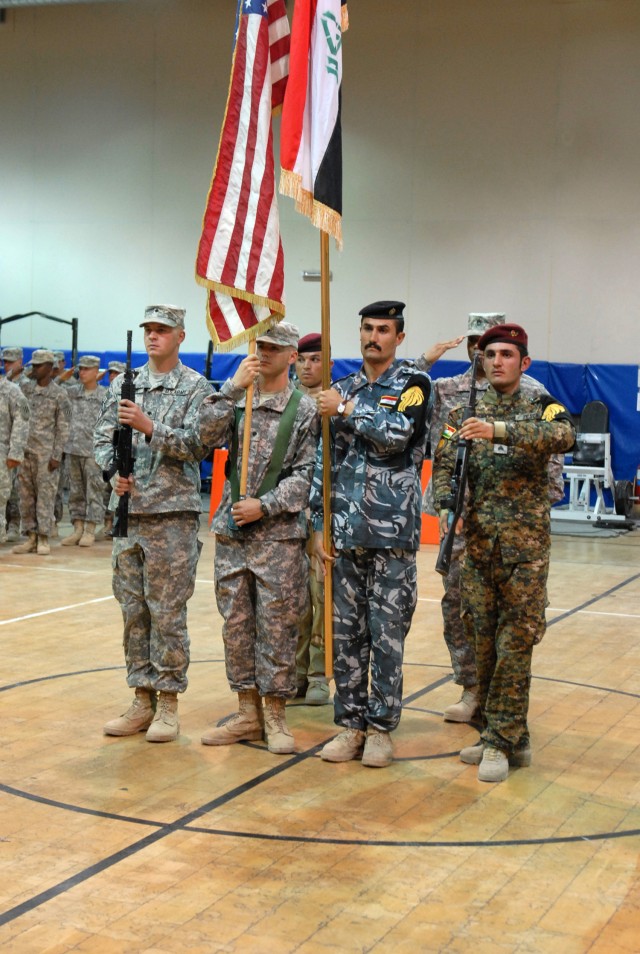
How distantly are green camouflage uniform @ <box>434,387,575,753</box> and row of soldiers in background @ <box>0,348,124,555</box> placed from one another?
7.33m

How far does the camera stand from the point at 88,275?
20828 mm

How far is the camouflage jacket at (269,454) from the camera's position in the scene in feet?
18.1

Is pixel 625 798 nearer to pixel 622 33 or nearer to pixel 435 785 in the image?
pixel 435 785

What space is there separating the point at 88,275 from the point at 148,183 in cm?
188

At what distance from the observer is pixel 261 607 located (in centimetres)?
550

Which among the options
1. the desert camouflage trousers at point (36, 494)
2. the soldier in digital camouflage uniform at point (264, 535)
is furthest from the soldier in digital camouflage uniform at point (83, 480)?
the soldier in digital camouflage uniform at point (264, 535)

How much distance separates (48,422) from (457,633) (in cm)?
756

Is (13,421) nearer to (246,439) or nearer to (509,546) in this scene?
(246,439)

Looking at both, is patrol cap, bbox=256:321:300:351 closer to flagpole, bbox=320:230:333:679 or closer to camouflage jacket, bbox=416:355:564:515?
flagpole, bbox=320:230:333:679

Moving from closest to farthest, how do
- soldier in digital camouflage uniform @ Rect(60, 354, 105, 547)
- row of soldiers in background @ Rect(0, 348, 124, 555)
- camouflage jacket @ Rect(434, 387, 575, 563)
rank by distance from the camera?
1. camouflage jacket @ Rect(434, 387, 575, 563)
2. row of soldiers in background @ Rect(0, 348, 124, 555)
3. soldier in digital camouflage uniform @ Rect(60, 354, 105, 547)

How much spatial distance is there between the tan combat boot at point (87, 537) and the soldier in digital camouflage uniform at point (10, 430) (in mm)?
1111

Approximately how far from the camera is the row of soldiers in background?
1195cm

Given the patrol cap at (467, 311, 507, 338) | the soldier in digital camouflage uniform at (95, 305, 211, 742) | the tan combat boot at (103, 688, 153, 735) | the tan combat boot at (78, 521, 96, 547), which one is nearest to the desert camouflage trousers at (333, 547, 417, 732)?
the soldier in digital camouflage uniform at (95, 305, 211, 742)

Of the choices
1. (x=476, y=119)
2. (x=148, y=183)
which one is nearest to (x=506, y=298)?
(x=476, y=119)
